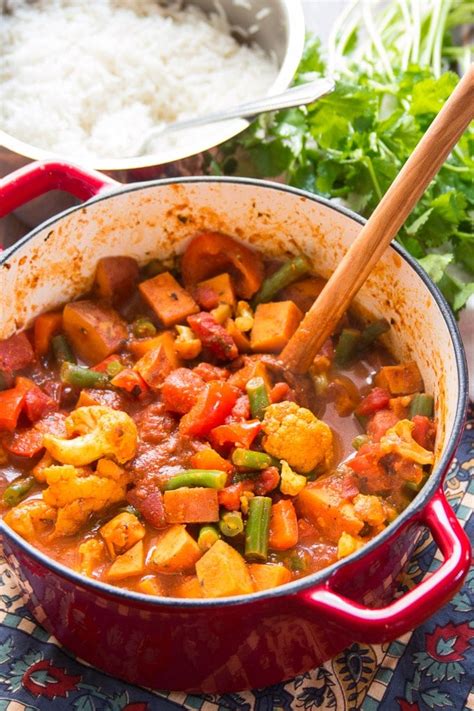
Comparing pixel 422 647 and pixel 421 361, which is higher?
pixel 421 361

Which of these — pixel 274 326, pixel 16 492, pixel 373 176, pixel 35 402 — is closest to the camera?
pixel 16 492

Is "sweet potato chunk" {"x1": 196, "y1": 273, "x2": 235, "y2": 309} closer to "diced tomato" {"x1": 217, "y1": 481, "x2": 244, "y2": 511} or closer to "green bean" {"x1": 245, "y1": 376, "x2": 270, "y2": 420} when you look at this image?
"green bean" {"x1": 245, "y1": 376, "x2": 270, "y2": 420}

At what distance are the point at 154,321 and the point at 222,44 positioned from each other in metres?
1.26

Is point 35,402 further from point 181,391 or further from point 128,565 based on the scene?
point 128,565

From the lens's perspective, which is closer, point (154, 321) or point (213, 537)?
point (213, 537)

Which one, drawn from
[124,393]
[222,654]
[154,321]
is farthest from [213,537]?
[154,321]

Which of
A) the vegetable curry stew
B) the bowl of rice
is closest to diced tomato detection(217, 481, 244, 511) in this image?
the vegetable curry stew

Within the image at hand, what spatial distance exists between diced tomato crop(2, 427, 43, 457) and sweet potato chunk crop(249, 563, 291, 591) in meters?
0.55

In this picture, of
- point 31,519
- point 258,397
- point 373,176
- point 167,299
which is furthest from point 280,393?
point 373,176

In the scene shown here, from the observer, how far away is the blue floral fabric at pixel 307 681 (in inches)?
71.5

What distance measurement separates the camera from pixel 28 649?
188cm

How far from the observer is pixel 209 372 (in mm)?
2047

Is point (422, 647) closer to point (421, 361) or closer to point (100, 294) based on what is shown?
point (421, 361)

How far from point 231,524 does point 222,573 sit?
0.12m
